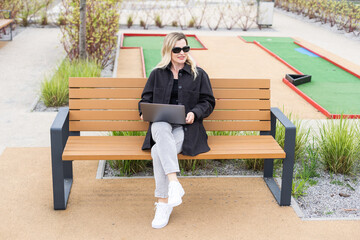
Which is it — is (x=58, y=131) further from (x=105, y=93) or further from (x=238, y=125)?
(x=238, y=125)

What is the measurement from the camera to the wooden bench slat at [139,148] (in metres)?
4.06

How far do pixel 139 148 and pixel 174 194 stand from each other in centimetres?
60

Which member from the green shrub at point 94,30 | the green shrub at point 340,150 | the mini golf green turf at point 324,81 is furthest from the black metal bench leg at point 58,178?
the green shrub at point 94,30

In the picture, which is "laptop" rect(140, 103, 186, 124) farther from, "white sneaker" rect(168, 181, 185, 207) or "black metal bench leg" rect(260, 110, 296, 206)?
"black metal bench leg" rect(260, 110, 296, 206)

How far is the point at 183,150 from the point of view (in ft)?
13.6

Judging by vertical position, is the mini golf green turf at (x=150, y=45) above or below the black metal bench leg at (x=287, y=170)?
below

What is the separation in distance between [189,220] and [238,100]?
1.29 meters

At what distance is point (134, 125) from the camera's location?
4.67 m

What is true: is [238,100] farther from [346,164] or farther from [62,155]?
[62,155]

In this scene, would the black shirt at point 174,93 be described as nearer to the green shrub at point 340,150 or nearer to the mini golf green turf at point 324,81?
the green shrub at point 340,150

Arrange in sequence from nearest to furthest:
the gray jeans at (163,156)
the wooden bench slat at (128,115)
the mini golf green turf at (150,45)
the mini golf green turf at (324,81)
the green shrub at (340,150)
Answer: the gray jeans at (163,156), the wooden bench slat at (128,115), the green shrub at (340,150), the mini golf green turf at (324,81), the mini golf green turf at (150,45)

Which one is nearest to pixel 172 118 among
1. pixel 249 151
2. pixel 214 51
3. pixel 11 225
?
pixel 249 151

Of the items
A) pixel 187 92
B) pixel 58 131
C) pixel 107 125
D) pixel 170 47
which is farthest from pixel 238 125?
pixel 58 131

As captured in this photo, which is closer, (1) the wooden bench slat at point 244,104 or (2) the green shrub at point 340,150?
(1) the wooden bench slat at point 244,104
